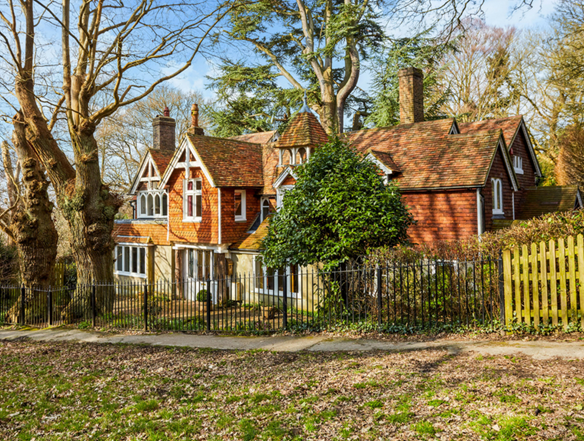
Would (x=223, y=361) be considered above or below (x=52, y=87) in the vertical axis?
below

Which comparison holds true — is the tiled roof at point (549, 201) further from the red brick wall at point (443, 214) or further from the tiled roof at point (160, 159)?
the tiled roof at point (160, 159)

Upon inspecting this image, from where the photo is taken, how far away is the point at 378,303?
10.8 metres

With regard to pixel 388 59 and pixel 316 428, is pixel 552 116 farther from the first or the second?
pixel 316 428

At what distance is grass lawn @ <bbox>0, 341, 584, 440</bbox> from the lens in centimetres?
522

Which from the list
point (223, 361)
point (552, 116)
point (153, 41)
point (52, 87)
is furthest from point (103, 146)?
point (552, 116)

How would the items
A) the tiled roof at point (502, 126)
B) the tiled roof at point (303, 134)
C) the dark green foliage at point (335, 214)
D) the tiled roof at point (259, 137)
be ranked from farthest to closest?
the tiled roof at point (259, 137) < the tiled roof at point (502, 126) < the tiled roof at point (303, 134) < the dark green foliage at point (335, 214)

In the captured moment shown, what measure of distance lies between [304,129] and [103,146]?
2321cm

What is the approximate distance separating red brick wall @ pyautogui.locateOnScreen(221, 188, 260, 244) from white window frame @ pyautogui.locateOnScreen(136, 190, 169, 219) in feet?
15.4

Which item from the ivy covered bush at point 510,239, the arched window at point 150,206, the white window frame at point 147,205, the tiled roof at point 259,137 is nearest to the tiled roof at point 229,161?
the white window frame at point 147,205

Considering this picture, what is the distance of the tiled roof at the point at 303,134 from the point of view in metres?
19.2

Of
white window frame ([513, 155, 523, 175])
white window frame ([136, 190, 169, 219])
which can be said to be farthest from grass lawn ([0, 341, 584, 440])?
white window frame ([513, 155, 523, 175])

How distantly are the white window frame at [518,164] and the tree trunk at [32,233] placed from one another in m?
21.8

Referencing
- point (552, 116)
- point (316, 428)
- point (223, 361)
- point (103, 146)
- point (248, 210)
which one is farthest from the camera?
point (103, 146)

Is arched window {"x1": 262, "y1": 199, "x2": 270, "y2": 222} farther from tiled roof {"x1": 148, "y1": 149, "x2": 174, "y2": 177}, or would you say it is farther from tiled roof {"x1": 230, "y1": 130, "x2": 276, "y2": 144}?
tiled roof {"x1": 230, "y1": 130, "x2": 276, "y2": 144}
